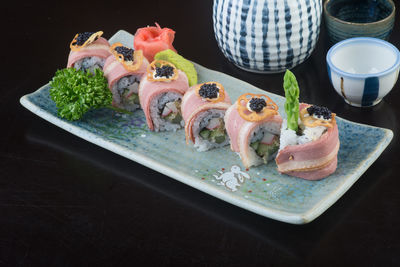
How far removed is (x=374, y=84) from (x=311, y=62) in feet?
2.22

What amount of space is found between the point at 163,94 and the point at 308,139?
0.90m

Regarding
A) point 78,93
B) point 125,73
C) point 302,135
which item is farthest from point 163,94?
point 302,135

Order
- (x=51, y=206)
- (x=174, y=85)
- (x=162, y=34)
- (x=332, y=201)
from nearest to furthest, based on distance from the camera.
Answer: (x=332, y=201)
(x=51, y=206)
(x=174, y=85)
(x=162, y=34)

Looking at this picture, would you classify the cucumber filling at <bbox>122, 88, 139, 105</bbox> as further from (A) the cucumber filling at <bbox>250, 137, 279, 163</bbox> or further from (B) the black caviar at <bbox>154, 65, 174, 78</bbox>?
(A) the cucumber filling at <bbox>250, 137, 279, 163</bbox>

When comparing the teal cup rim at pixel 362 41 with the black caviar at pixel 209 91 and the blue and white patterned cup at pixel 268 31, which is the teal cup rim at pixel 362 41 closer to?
the blue and white patterned cup at pixel 268 31

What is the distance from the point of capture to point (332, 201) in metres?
2.81

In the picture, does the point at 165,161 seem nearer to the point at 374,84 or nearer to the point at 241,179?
the point at 241,179

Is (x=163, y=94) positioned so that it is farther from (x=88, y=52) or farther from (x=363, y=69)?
(x=363, y=69)

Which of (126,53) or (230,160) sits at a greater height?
(126,53)

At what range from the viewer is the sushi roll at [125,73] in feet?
11.5

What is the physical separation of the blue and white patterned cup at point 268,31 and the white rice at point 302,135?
2.36 ft

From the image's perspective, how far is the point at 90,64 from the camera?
372 cm

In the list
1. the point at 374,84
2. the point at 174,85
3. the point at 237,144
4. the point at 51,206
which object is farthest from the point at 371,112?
the point at 51,206

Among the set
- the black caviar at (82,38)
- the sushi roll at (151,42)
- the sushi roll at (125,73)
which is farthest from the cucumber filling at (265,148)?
the black caviar at (82,38)
